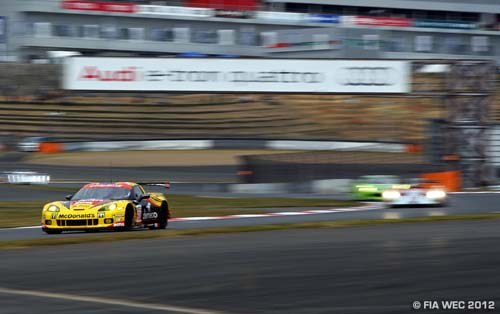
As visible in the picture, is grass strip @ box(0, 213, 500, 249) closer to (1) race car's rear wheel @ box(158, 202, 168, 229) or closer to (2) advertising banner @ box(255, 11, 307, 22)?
(1) race car's rear wheel @ box(158, 202, 168, 229)

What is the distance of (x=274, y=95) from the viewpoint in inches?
1821

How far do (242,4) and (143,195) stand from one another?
46.9 m

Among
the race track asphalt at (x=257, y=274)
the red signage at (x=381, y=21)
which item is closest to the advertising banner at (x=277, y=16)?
the red signage at (x=381, y=21)

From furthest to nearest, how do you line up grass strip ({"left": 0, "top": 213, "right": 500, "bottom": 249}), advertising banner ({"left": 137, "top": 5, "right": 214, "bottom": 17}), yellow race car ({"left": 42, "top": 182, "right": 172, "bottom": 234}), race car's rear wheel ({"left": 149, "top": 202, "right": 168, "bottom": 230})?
advertising banner ({"left": 137, "top": 5, "right": 214, "bottom": 17}), race car's rear wheel ({"left": 149, "top": 202, "right": 168, "bottom": 230}), yellow race car ({"left": 42, "top": 182, "right": 172, "bottom": 234}), grass strip ({"left": 0, "top": 213, "right": 500, "bottom": 249})

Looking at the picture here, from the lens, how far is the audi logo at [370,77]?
43688mm

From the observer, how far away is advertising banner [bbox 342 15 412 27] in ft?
202

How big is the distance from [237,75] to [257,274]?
35.7m

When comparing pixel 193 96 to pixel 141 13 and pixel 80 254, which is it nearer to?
pixel 141 13

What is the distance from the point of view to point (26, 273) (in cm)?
933

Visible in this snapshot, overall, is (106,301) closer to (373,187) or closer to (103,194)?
(103,194)

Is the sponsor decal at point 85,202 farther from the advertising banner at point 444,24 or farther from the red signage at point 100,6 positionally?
the advertising banner at point 444,24

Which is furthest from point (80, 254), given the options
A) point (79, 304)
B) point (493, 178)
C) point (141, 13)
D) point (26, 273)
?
point (141, 13)

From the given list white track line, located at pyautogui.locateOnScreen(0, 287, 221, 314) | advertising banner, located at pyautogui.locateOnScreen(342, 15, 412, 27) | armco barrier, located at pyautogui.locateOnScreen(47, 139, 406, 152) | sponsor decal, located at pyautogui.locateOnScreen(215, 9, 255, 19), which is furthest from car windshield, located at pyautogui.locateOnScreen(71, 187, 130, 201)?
advertising banner, located at pyautogui.locateOnScreen(342, 15, 412, 27)

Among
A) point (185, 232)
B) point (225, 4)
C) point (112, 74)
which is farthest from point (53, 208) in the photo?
point (225, 4)
